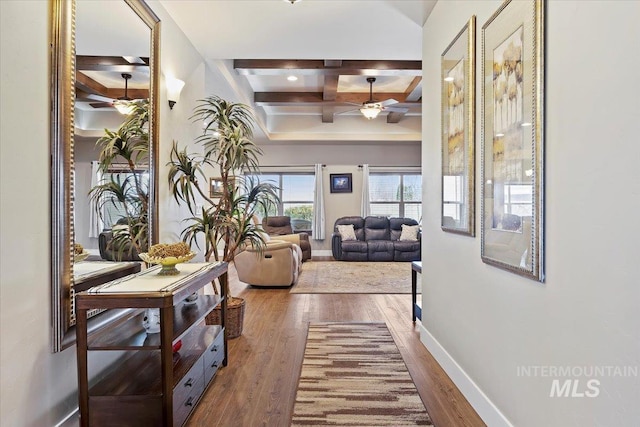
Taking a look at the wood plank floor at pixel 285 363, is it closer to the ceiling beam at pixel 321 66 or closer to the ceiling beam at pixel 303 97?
the ceiling beam at pixel 321 66

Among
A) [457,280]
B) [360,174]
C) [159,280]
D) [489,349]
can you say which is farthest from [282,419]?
[360,174]

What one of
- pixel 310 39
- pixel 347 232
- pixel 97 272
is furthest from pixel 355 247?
pixel 97 272

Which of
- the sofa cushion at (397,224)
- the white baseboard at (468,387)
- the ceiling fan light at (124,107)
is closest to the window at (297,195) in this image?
the sofa cushion at (397,224)

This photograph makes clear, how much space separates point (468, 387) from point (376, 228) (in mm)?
5981

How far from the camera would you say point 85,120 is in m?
1.76

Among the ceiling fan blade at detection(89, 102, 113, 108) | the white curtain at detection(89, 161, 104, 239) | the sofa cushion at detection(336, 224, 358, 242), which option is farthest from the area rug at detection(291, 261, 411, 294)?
the ceiling fan blade at detection(89, 102, 113, 108)

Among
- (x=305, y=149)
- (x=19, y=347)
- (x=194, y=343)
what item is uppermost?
(x=305, y=149)

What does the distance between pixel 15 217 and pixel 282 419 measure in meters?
1.58

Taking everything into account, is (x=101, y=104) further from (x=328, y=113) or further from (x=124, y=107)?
(x=328, y=113)

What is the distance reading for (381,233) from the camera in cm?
790

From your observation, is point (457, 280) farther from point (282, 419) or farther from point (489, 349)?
point (282, 419)

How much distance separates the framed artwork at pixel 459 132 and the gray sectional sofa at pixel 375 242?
496 centimetres

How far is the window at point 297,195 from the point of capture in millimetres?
8516

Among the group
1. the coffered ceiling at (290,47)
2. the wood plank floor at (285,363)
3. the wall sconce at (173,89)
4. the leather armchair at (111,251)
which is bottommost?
the wood plank floor at (285,363)
